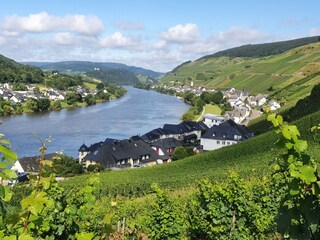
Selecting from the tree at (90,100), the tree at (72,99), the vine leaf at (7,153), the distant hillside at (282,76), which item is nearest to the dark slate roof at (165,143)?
the distant hillside at (282,76)

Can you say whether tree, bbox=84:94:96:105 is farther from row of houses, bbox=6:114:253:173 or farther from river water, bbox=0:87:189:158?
row of houses, bbox=6:114:253:173

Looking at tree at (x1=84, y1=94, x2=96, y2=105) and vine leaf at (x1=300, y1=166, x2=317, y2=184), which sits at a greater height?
vine leaf at (x1=300, y1=166, x2=317, y2=184)

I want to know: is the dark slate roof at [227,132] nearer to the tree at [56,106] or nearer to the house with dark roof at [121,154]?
the house with dark roof at [121,154]

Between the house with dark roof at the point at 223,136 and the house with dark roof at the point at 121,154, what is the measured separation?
8.93 metres

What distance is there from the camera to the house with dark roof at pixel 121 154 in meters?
47.6

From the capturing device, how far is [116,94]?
143 metres

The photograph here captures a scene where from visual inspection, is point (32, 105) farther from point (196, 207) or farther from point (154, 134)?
point (196, 207)

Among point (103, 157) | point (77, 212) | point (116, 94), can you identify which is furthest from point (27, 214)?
point (116, 94)

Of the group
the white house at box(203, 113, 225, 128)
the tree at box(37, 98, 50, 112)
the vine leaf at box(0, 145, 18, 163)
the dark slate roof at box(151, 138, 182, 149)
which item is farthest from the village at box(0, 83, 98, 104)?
the vine leaf at box(0, 145, 18, 163)

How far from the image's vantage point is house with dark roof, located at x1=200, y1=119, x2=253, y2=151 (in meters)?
55.7

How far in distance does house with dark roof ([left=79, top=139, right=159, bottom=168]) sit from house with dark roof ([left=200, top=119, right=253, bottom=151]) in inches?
352

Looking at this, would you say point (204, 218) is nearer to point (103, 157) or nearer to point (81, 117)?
point (103, 157)

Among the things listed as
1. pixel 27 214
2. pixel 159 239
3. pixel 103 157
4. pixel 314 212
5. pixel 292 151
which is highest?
pixel 292 151

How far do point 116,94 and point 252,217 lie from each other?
133 meters
